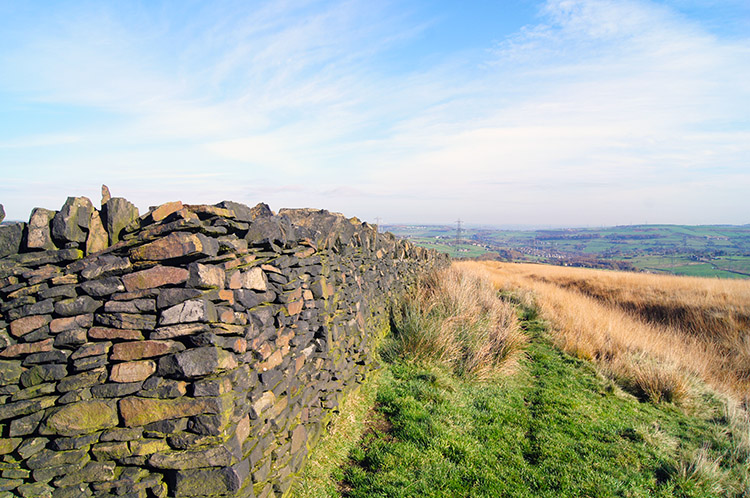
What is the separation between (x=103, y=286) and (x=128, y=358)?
59cm

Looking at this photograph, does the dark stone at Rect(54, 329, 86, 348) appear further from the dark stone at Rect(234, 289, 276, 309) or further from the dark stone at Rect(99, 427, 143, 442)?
the dark stone at Rect(234, 289, 276, 309)

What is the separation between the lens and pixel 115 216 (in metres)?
3.10

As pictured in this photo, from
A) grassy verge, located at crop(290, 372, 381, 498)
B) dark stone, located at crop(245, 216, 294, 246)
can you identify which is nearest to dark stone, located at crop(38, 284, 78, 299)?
dark stone, located at crop(245, 216, 294, 246)

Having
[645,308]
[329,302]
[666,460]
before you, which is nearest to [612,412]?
[666,460]

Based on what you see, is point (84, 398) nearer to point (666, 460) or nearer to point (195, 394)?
point (195, 394)

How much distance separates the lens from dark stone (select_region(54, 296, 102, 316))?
9.08ft

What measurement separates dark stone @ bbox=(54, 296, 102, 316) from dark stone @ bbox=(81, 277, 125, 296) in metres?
0.06

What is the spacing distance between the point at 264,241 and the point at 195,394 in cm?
161

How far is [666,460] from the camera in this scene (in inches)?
192

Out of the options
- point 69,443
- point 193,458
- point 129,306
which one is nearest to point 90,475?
point 69,443

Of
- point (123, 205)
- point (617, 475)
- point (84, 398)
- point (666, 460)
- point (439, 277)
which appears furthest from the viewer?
point (439, 277)

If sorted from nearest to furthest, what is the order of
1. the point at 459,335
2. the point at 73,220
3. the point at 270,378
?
the point at 73,220 → the point at 270,378 → the point at 459,335

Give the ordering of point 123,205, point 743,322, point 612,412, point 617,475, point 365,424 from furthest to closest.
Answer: point 743,322 → point 612,412 → point 365,424 → point 617,475 → point 123,205

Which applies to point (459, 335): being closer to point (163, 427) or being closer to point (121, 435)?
point (163, 427)
